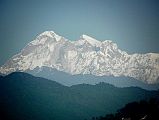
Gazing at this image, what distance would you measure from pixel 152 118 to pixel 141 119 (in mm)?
9460

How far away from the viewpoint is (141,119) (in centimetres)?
19800

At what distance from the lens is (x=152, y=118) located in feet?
625
